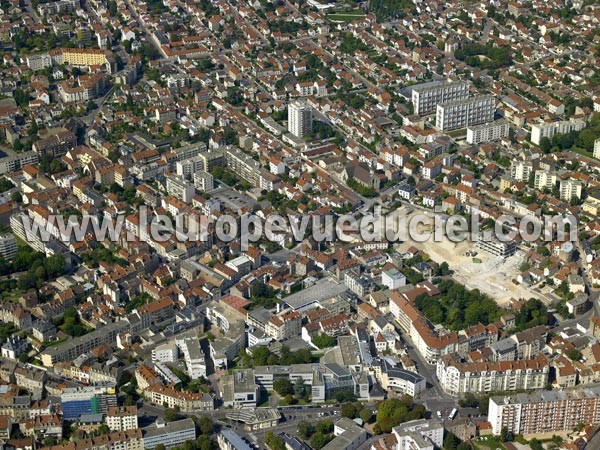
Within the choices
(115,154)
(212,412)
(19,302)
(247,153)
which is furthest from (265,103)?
(212,412)

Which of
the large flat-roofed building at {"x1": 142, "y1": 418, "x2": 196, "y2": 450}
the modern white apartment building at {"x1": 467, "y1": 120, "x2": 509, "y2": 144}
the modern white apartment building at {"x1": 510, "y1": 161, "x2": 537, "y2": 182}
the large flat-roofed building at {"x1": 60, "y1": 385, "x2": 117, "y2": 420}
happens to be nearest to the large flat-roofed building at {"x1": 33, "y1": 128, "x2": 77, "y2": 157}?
the modern white apartment building at {"x1": 467, "y1": 120, "x2": 509, "y2": 144}

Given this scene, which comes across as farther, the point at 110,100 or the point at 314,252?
the point at 110,100

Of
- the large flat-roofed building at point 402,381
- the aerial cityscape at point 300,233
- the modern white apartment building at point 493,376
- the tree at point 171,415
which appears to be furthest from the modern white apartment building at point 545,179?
the tree at point 171,415

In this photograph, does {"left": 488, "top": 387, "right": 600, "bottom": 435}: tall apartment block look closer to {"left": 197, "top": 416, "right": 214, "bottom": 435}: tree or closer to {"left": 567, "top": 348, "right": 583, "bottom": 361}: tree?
{"left": 567, "top": 348, "right": 583, "bottom": 361}: tree

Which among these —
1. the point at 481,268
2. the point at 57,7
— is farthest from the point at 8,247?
the point at 57,7

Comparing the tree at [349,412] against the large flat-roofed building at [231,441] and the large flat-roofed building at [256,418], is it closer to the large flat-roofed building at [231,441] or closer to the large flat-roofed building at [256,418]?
the large flat-roofed building at [256,418]

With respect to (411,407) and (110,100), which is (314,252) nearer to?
(411,407)
